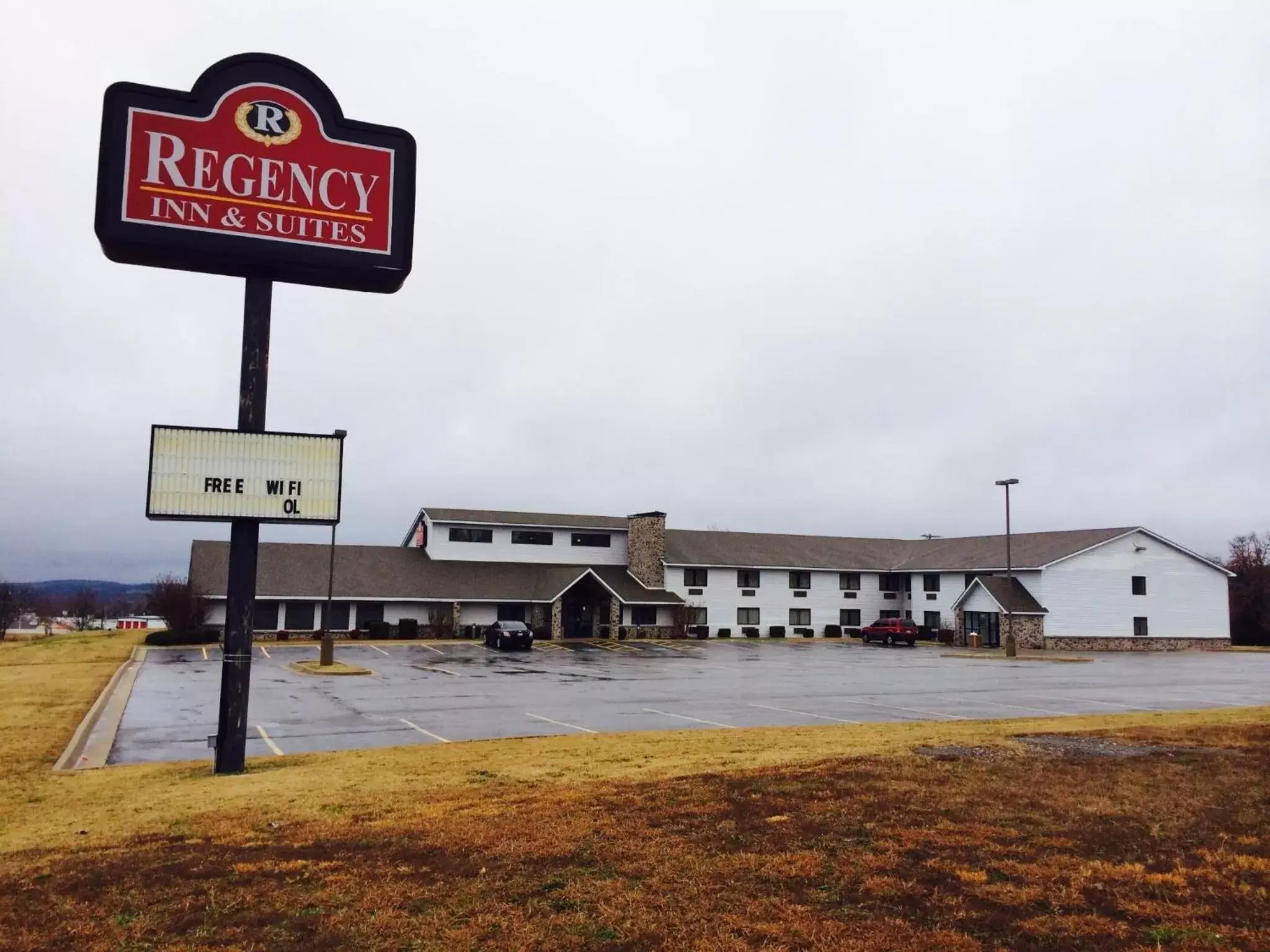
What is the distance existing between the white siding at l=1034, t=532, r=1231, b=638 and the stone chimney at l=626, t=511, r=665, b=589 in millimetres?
22710

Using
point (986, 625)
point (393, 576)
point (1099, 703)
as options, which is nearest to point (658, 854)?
point (1099, 703)

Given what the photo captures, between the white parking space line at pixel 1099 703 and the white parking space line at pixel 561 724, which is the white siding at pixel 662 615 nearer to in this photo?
the white parking space line at pixel 1099 703

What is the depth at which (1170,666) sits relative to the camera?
38.3m

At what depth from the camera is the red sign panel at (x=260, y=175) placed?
48.1 ft

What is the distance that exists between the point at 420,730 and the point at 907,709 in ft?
35.2

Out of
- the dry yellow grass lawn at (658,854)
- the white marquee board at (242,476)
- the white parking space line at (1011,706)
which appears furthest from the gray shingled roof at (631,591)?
the dry yellow grass lawn at (658,854)

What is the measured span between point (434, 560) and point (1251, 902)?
2155 inches

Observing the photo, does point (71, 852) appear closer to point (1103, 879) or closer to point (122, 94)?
point (1103, 879)

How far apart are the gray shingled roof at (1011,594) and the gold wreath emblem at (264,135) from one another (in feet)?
157

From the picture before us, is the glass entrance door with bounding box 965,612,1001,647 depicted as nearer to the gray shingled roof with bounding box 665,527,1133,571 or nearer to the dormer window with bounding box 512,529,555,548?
the gray shingled roof with bounding box 665,527,1133,571

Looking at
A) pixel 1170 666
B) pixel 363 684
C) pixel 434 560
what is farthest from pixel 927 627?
pixel 363 684

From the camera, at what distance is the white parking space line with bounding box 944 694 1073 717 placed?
2072cm

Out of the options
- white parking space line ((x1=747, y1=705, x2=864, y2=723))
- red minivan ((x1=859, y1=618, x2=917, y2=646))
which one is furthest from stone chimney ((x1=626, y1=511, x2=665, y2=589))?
white parking space line ((x1=747, y1=705, x2=864, y2=723))

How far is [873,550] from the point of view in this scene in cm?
6938
